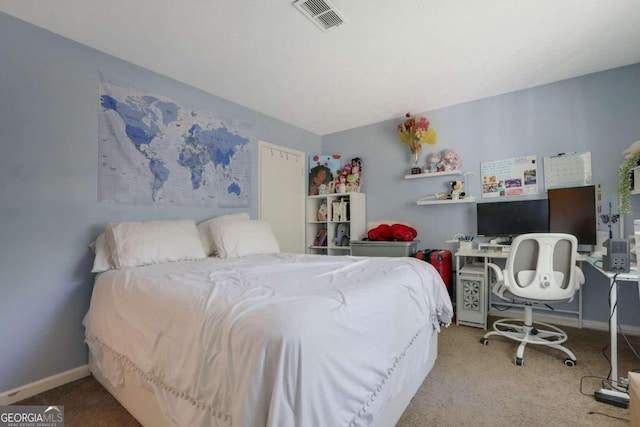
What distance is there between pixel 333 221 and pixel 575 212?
8.41 feet

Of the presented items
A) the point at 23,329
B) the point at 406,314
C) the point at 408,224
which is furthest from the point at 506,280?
the point at 23,329

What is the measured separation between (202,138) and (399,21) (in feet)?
6.62

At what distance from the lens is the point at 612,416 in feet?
4.90

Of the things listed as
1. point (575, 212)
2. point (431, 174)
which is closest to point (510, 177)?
point (575, 212)

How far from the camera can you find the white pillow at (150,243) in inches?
75.7

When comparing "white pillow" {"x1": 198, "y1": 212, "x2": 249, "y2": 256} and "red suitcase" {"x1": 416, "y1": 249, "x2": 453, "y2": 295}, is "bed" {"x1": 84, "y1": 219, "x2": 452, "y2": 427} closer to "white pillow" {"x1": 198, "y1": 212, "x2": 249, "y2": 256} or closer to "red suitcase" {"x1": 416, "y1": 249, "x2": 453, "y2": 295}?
"white pillow" {"x1": 198, "y1": 212, "x2": 249, "y2": 256}

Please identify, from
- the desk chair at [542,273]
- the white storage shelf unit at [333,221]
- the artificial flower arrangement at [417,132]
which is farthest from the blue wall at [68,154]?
the white storage shelf unit at [333,221]

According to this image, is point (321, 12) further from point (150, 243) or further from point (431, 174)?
point (431, 174)

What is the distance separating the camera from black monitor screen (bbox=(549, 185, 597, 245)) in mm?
2576

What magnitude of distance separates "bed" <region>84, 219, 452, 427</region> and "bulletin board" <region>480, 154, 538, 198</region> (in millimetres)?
1820

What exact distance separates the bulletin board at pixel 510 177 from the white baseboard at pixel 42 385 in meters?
3.94

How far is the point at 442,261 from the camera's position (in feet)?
10.1

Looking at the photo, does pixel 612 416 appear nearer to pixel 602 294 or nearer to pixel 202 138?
pixel 602 294

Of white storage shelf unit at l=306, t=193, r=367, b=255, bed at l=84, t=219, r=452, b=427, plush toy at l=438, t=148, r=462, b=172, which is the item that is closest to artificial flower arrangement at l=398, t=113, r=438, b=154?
plush toy at l=438, t=148, r=462, b=172
